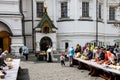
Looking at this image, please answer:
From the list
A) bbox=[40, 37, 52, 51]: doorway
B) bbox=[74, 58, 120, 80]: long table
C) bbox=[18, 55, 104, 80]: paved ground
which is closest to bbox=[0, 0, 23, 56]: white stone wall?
bbox=[40, 37, 52, 51]: doorway

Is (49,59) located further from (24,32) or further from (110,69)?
(110,69)

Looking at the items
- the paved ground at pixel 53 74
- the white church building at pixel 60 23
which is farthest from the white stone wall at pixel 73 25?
the paved ground at pixel 53 74

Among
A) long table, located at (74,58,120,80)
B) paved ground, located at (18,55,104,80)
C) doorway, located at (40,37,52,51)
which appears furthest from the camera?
doorway, located at (40,37,52,51)

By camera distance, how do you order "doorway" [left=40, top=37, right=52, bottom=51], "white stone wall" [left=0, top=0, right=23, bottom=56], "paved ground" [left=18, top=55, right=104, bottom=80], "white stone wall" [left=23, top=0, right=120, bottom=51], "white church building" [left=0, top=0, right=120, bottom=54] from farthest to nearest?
1. "white stone wall" [left=23, top=0, right=120, bottom=51]
2. "doorway" [left=40, top=37, right=52, bottom=51]
3. "white church building" [left=0, top=0, right=120, bottom=54]
4. "white stone wall" [left=0, top=0, right=23, bottom=56]
5. "paved ground" [left=18, top=55, right=104, bottom=80]

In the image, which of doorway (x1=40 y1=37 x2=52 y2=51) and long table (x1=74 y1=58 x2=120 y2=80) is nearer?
long table (x1=74 y1=58 x2=120 y2=80)

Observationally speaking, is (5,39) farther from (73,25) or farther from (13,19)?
(73,25)

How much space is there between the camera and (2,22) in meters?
40.1

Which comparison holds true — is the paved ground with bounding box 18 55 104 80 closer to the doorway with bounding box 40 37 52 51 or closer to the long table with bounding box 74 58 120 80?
the long table with bounding box 74 58 120 80

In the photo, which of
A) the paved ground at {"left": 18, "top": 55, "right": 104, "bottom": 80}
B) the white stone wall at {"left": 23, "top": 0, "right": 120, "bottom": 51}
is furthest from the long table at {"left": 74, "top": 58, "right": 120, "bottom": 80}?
the white stone wall at {"left": 23, "top": 0, "right": 120, "bottom": 51}

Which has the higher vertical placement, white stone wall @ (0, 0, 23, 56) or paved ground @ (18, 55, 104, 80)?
white stone wall @ (0, 0, 23, 56)

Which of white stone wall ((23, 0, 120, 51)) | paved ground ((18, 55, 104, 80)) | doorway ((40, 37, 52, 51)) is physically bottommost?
paved ground ((18, 55, 104, 80))

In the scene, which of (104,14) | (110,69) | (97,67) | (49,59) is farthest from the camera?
(104,14)

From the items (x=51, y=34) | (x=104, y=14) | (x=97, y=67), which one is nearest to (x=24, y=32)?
(x=51, y=34)

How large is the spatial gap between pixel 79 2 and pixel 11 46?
10.4 metres
